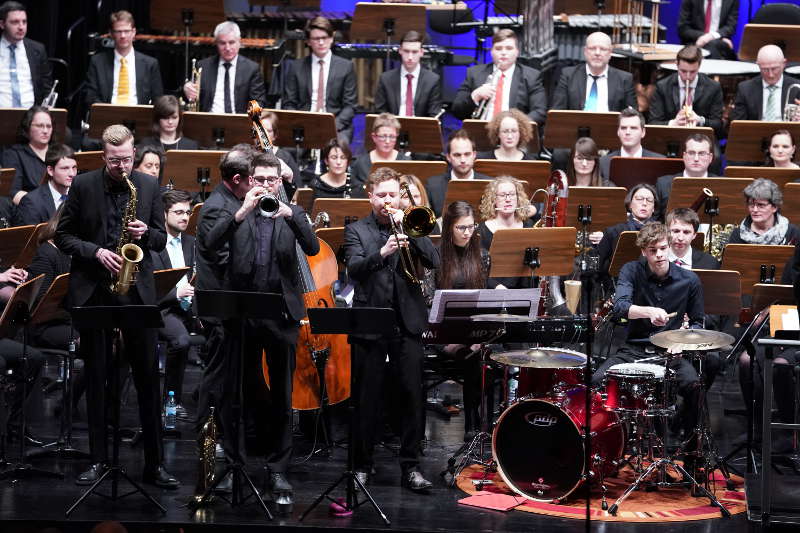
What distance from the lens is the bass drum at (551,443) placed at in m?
6.21

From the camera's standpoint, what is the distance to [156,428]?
627cm

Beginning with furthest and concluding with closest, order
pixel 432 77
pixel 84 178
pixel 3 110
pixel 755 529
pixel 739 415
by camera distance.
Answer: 1. pixel 432 77
2. pixel 3 110
3. pixel 739 415
4. pixel 84 178
5. pixel 755 529

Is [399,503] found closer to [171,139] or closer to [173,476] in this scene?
[173,476]

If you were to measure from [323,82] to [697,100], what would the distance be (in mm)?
3038

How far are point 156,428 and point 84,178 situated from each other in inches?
52.0

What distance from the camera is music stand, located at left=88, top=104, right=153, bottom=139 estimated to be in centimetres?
910

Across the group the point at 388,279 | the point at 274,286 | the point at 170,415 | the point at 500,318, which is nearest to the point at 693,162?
the point at 500,318

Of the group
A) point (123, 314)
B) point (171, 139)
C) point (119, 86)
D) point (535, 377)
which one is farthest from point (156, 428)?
point (119, 86)

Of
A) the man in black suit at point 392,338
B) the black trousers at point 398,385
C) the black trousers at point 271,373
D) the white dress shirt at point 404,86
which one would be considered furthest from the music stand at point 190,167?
the black trousers at point 398,385

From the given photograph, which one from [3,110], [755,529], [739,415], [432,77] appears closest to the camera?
[755,529]

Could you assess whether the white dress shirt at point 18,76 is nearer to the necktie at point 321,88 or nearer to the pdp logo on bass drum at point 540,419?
the necktie at point 321,88

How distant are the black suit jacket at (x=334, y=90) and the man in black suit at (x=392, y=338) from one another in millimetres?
3718

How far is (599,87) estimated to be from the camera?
394 inches

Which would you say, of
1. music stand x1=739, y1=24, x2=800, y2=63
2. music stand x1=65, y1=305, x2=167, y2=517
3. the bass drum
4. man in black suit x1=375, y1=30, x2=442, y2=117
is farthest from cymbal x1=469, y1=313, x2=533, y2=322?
music stand x1=739, y1=24, x2=800, y2=63
